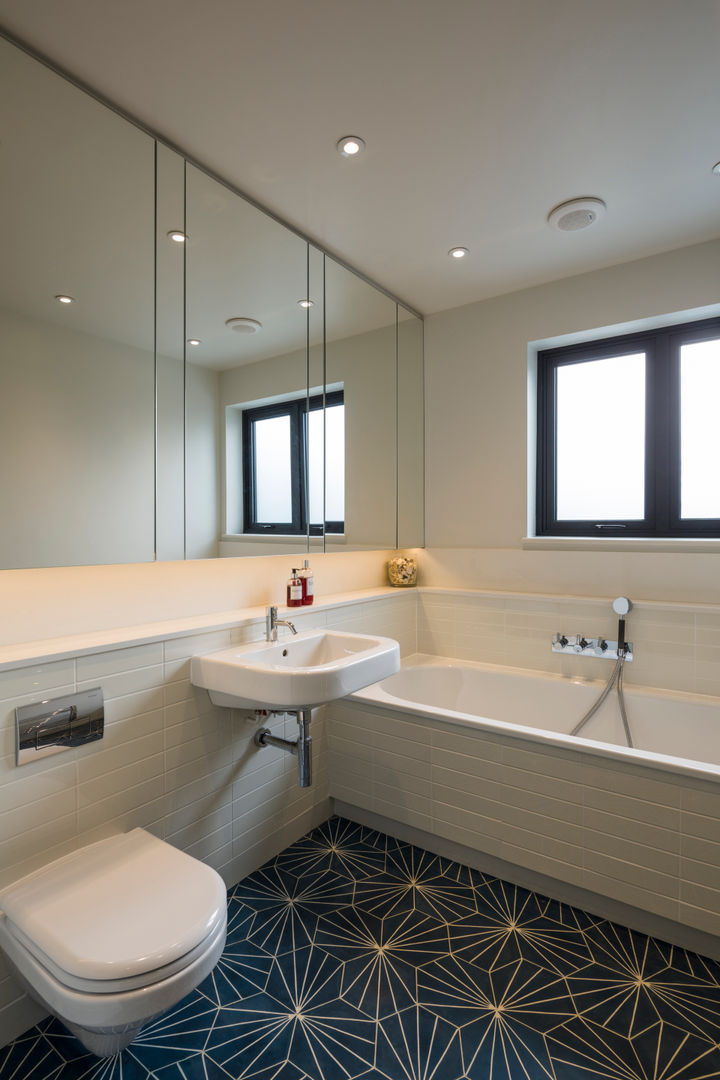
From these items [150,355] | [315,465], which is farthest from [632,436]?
[150,355]

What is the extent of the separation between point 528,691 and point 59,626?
207cm

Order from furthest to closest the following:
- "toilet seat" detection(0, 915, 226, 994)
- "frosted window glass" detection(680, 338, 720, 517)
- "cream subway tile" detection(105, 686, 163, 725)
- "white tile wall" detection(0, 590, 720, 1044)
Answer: "frosted window glass" detection(680, 338, 720, 517)
"cream subway tile" detection(105, 686, 163, 725)
"white tile wall" detection(0, 590, 720, 1044)
"toilet seat" detection(0, 915, 226, 994)

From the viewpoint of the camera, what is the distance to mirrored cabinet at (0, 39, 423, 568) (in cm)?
144

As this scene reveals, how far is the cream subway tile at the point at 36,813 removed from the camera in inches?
51.9

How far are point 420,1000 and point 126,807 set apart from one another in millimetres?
988

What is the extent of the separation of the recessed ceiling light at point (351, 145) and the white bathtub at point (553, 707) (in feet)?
6.58

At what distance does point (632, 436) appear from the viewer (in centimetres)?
273

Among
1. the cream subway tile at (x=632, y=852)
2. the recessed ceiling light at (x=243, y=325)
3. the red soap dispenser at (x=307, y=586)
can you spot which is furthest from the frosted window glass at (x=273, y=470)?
the cream subway tile at (x=632, y=852)

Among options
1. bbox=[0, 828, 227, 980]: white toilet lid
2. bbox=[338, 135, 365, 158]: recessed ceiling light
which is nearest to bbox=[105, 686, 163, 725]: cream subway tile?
bbox=[0, 828, 227, 980]: white toilet lid

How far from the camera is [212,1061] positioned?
1.32m

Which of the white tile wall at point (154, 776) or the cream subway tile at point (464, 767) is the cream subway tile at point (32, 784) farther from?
the cream subway tile at point (464, 767)

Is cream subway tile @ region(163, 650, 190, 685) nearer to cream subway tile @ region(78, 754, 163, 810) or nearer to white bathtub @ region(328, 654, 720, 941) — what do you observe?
cream subway tile @ region(78, 754, 163, 810)

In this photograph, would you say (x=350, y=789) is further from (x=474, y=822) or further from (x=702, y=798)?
(x=702, y=798)

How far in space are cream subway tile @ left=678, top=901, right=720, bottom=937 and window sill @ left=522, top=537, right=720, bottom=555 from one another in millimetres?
1411
